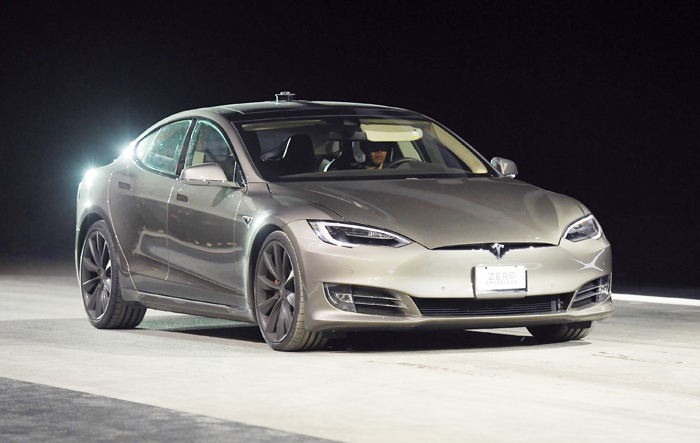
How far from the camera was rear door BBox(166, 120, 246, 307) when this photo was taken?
9523mm

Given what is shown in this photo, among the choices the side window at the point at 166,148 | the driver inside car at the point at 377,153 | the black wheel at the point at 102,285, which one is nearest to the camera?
the driver inside car at the point at 377,153

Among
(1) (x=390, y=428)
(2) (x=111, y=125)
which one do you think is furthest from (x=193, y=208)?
(2) (x=111, y=125)

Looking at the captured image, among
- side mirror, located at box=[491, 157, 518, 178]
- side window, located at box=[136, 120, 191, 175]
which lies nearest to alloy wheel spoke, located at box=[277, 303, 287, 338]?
side window, located at box=[136, 120, 191, 175]

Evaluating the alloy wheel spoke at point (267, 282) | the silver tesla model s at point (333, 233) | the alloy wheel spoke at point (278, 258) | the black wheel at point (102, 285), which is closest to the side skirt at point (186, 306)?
the silver tesla model s at point (333, 233)

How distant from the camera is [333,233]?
28.7ft

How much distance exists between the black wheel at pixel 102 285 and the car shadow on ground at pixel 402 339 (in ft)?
0.82

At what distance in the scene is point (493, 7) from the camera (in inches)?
1019

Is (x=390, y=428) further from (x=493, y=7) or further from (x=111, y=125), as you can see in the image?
(x=111, y=125)

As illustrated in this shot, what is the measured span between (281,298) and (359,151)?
147cm

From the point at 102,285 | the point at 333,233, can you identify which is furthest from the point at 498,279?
the point at 102,285

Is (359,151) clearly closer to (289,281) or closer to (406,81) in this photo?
(289,281)

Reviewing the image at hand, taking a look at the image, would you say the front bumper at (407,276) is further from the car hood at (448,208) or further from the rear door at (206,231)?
the rear door at (206,231)

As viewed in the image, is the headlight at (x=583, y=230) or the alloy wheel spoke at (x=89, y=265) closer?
the headlight at (x=583, y=230)

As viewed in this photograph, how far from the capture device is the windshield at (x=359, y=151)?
9.72 m
